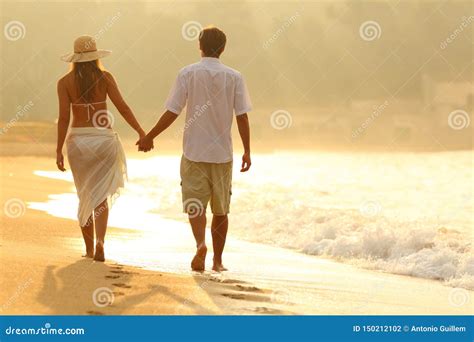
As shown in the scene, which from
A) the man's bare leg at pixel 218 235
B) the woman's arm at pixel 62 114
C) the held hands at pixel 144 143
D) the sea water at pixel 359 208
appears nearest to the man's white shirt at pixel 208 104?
the held hands at pixel 144 143

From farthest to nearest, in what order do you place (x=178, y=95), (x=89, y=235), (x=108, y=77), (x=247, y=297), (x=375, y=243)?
1. (x=375, y=243)
2. (x=89, y=235)
3. (x=108, y=77)
4. (x=178, y=95)
5. (x=247, y=297)

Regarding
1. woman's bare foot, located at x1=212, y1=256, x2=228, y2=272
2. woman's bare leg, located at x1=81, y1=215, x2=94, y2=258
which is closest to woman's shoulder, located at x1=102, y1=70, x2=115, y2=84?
woman's bare leg, located at x1=81, y1=215, x2=94, y2=258

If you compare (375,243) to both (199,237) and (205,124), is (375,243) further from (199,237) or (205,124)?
(205,124)

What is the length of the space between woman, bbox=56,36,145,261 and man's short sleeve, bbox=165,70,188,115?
456 millimetres

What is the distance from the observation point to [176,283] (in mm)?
6258

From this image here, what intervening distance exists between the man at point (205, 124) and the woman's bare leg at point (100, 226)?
2.22ft

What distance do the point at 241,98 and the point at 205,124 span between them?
403 mm

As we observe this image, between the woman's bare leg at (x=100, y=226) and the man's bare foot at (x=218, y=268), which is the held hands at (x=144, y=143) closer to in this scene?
the woman's bare leg at (x=100, y=226)

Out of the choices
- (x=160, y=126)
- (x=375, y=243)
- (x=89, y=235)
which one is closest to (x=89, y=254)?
(x=89, y=235)

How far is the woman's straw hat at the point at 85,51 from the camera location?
712cm

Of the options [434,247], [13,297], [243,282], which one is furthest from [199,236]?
[434,247]

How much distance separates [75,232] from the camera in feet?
31.6
